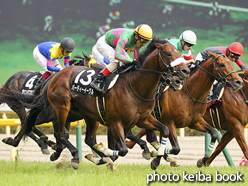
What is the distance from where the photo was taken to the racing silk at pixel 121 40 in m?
5.27

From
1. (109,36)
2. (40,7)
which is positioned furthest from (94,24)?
(109,36)

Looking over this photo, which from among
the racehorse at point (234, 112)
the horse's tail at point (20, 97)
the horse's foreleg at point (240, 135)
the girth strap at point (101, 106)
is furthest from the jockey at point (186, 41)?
the horse's tail at point (20, 97)

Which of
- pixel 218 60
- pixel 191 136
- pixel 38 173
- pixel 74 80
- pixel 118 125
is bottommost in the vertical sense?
pixel 191 136

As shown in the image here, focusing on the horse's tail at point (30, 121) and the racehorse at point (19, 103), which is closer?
the horse's tail at point (30, 121)

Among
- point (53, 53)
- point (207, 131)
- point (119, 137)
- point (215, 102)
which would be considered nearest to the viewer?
point (119, 137)

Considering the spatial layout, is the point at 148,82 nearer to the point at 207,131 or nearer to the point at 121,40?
the point at 121,40

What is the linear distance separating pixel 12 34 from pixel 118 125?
33.6 ft

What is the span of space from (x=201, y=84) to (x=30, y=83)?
3.20m

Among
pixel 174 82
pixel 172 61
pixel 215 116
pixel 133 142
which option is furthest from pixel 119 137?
pixel 215 116

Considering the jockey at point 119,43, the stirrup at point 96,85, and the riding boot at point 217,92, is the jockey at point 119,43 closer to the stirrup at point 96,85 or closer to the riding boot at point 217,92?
the stirrup at point 96,85

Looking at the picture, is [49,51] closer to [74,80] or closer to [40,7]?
[74,80]

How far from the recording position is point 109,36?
570 cm

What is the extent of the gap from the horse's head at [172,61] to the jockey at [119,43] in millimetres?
279

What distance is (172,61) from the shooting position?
4.95 metres
